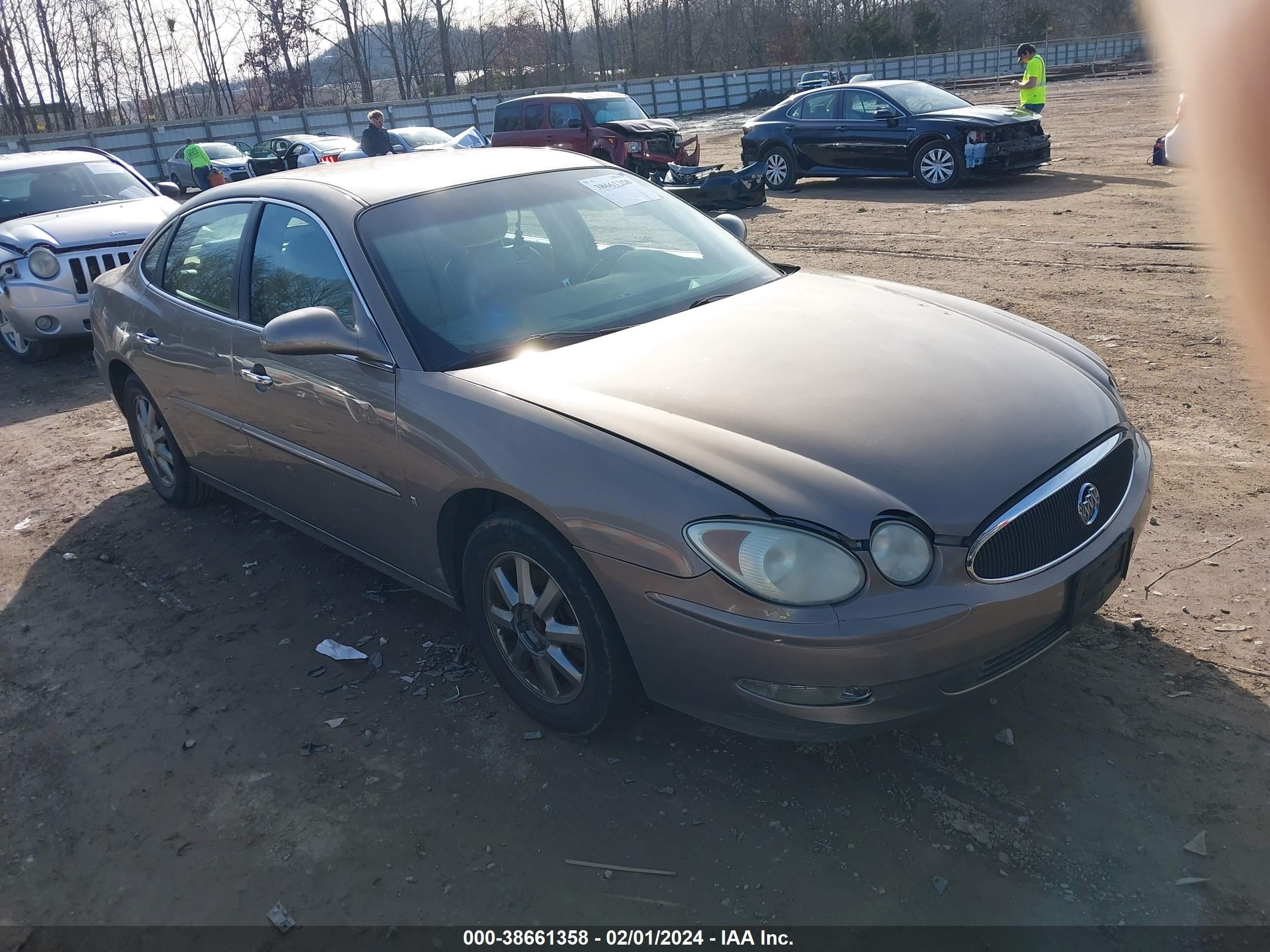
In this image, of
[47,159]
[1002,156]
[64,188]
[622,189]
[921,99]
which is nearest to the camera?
[622,189]

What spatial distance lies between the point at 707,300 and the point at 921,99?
1277cm

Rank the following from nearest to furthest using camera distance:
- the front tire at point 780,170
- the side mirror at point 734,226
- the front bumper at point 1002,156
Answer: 1. the side mirror at point 734,226
2. the front bumper at point 1002,156
3. the front tire at point 780,170

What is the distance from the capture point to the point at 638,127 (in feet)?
59.7

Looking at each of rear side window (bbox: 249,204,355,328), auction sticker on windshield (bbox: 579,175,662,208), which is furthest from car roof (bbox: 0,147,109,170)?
auction sticker on windshield (bbox: 579,175,662,208)

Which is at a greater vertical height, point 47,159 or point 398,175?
point 47,159

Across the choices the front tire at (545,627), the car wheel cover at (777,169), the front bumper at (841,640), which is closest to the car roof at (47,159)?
the front tire at (545,627)

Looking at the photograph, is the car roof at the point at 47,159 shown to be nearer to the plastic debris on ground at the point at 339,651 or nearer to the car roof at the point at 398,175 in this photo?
the car roof at the point at 398,175

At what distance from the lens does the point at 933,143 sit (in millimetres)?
13977

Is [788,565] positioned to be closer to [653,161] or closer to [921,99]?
[921,99]

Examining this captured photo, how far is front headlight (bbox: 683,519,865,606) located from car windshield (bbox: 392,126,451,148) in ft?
67.7

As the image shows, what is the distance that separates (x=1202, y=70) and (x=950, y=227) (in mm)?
3861

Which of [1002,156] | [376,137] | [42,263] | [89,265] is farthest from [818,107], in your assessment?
[42,263]

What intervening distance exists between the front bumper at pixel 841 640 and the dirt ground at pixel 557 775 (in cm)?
22

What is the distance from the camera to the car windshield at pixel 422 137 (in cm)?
2147
